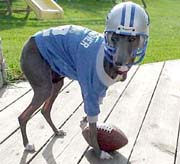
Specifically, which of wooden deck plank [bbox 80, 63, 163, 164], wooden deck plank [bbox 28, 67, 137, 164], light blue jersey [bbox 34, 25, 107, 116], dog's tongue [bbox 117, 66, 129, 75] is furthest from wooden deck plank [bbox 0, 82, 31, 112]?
dog's tongue [bbox 117, 66, 129, 75]

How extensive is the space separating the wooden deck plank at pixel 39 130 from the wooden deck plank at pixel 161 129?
748 millimetres

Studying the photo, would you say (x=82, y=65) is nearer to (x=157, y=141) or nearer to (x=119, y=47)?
(x=119, y=47)

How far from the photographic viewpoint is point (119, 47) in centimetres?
255

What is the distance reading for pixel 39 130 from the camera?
11.8 feet

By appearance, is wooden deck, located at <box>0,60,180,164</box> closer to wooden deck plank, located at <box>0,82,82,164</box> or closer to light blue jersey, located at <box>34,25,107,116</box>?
wooden deck plank, located at <box>0,82,82,164</box>

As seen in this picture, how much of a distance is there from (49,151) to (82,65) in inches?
31.2

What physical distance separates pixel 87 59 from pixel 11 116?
1329 mm

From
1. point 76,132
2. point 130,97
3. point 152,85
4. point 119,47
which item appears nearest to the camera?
point 119,47

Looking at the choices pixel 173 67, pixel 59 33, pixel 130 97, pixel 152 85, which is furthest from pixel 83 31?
pixel 173 67

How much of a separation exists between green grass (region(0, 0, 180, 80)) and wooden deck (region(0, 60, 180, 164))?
980 mm

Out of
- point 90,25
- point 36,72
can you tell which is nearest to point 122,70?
point 36,72

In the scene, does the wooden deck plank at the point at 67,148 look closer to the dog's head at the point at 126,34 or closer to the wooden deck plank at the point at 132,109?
the wooden deck plank at the point at 132,109

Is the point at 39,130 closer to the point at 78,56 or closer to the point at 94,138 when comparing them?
the point at 94,138

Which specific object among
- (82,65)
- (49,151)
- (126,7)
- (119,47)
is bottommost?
(49,151)
